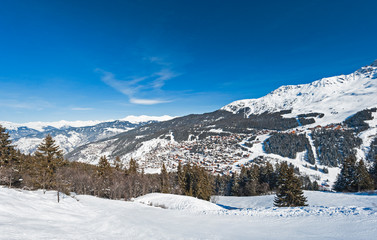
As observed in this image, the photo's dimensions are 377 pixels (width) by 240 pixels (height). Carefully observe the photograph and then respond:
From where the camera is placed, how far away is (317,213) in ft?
53.2

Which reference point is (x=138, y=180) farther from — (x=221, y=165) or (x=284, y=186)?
(x=221, y=165)

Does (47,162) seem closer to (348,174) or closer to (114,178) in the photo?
(114,178)

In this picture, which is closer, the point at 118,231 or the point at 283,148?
the point at 118,231

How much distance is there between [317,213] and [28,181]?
44.1 m

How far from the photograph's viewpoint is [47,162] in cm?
3294

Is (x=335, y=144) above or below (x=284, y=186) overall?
above

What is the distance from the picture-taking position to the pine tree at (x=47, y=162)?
32094 mm

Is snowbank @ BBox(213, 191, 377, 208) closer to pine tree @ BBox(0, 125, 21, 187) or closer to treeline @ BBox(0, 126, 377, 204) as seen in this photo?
treeline @ BBox(0, 126, 377, 204)

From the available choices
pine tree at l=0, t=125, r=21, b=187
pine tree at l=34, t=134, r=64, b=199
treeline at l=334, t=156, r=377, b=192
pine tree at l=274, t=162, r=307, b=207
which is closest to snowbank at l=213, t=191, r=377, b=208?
pine tree at l=274, t=162, r=307, b=207

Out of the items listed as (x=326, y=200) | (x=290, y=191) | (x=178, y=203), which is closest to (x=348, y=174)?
(x=326, y=200)

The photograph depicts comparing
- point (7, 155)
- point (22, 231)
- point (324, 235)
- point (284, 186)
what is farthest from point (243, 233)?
point (7, 155)

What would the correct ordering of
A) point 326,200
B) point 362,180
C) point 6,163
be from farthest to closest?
point 362,180, point 326,200, point 6,163

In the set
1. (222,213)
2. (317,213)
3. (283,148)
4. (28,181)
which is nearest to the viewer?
(317,213)

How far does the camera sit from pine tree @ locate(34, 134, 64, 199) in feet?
105
